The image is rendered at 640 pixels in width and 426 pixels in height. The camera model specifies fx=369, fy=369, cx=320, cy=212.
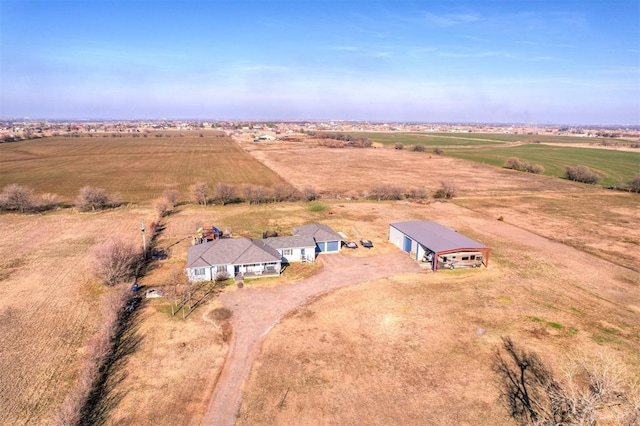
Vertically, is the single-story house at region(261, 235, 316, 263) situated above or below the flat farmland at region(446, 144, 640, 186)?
below

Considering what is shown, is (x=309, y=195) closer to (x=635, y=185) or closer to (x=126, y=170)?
(x=126, y=170)

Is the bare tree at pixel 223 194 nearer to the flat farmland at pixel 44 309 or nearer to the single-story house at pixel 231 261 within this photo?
the flat farmland at pixel 44 309

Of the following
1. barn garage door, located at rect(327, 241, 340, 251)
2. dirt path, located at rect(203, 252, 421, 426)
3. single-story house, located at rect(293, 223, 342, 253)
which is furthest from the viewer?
barn garage door, located at rect(327, 241, 340, 251)

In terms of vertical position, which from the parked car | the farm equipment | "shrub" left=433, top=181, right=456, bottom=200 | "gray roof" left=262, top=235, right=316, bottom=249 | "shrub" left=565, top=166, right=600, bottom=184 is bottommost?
the parked car

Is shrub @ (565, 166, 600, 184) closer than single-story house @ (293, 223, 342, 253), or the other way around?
single-story house @ (293, 223, 342, 253)

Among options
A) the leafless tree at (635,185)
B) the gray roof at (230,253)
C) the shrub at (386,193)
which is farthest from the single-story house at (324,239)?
the leafless tree at (635,185)

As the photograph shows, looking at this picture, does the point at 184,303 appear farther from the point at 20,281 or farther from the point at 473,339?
the point at 473,339

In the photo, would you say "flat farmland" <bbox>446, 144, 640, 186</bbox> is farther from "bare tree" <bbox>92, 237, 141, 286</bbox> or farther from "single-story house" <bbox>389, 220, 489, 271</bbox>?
"bare tree" <bbox>92, 237, 141, 286</bbox>

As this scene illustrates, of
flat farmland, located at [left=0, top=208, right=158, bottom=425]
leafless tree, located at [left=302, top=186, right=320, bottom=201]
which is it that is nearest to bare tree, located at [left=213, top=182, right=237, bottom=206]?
leafless tree, located at [left=302, top=186, right=320, bottom=201]
